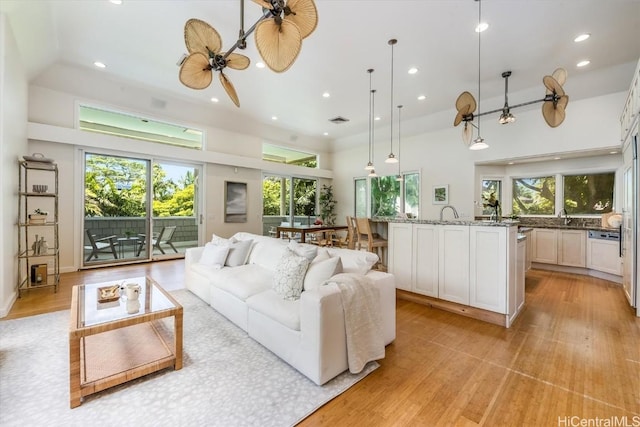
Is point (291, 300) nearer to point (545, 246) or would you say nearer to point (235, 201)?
point (235, 201)

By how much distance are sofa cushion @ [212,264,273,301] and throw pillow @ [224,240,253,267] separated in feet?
0.40

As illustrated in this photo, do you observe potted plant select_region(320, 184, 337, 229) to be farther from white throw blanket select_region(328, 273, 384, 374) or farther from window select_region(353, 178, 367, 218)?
white throw blanket select_region(328, 273, 384, 374)

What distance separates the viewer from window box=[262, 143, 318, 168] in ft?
28.2

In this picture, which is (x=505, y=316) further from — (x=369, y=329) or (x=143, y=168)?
(x=143, y=168)

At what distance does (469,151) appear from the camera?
21.6ft

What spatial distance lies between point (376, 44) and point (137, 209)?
5951 mm

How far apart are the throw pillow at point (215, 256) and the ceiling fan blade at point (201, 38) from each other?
7.72ft

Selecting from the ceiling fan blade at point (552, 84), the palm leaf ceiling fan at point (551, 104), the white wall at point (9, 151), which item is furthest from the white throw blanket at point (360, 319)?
the white wall at point (9, 151)

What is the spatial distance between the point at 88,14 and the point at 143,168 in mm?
3302

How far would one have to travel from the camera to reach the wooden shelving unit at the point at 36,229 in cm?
399

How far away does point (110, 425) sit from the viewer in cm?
160

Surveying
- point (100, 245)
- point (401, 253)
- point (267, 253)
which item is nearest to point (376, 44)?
point (401, 253)

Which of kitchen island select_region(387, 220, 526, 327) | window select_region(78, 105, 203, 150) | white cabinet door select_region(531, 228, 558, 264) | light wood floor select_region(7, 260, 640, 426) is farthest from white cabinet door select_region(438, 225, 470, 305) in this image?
window select_region(78, 105, 203, 150)

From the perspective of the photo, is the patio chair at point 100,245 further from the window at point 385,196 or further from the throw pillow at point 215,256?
the window at point 385,196
